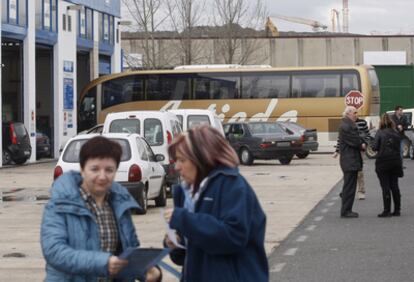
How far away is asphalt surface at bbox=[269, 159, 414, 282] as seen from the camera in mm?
11336

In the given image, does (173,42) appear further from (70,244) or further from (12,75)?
(70,244)

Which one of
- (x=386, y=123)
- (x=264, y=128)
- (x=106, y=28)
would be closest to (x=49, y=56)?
(x=106, y=28)

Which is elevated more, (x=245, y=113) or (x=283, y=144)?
(x=245, y=113)

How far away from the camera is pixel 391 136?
17859 mm

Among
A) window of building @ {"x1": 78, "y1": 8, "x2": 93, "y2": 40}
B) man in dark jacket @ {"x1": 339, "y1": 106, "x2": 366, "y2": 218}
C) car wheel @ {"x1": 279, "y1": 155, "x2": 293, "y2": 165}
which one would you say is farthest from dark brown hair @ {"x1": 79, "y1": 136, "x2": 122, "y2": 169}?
window of building @ {"x1": 78, "y1": 8, "x2": 93, "y2": 40}

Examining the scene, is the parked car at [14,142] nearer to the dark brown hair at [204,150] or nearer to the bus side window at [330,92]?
the bus side window at [330,92]

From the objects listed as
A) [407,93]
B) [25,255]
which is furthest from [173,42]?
[25,255]

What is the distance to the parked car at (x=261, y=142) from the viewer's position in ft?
127

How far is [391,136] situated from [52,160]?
89.1 ft

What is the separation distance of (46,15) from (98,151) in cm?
3812

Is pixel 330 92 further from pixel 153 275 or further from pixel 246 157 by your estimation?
pixel 153 275

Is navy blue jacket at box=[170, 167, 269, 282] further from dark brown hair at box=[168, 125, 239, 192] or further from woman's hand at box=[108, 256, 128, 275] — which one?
woman's hand at box=[108, 256, 128, 275]

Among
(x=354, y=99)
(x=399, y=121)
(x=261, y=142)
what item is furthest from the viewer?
(x=354, y=99)

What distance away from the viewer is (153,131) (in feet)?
76.6
